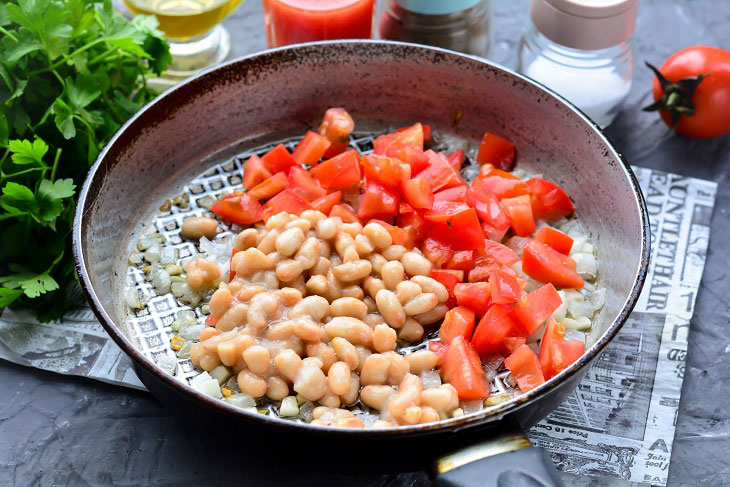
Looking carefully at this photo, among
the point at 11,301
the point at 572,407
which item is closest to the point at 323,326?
the point at 572,407

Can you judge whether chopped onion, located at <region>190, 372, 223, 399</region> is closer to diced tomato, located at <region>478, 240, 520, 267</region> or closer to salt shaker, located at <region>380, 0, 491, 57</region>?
diced tomato, located at <region>478, 240, 520, 267</region>

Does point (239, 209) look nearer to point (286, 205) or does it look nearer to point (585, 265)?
point (286, 205)

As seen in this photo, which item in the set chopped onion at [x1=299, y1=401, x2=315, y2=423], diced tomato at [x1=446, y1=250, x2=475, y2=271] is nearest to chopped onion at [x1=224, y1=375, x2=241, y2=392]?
chopped onion at [x1=299, y1=401, x2=315, y2=423]

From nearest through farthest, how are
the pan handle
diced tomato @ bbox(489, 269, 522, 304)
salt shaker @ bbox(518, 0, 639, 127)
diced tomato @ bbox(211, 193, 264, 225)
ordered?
1. the pan handle
2. diced tomato @ bbox(489, 269, 522, 304)
3. diced tomato @ bbox(211, 193, 264, 225)
4. salt shaker @ bbox(518, 0, 639, 127)

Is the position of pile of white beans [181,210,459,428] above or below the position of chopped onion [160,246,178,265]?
above

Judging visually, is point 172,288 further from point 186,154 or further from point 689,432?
point 689,432
